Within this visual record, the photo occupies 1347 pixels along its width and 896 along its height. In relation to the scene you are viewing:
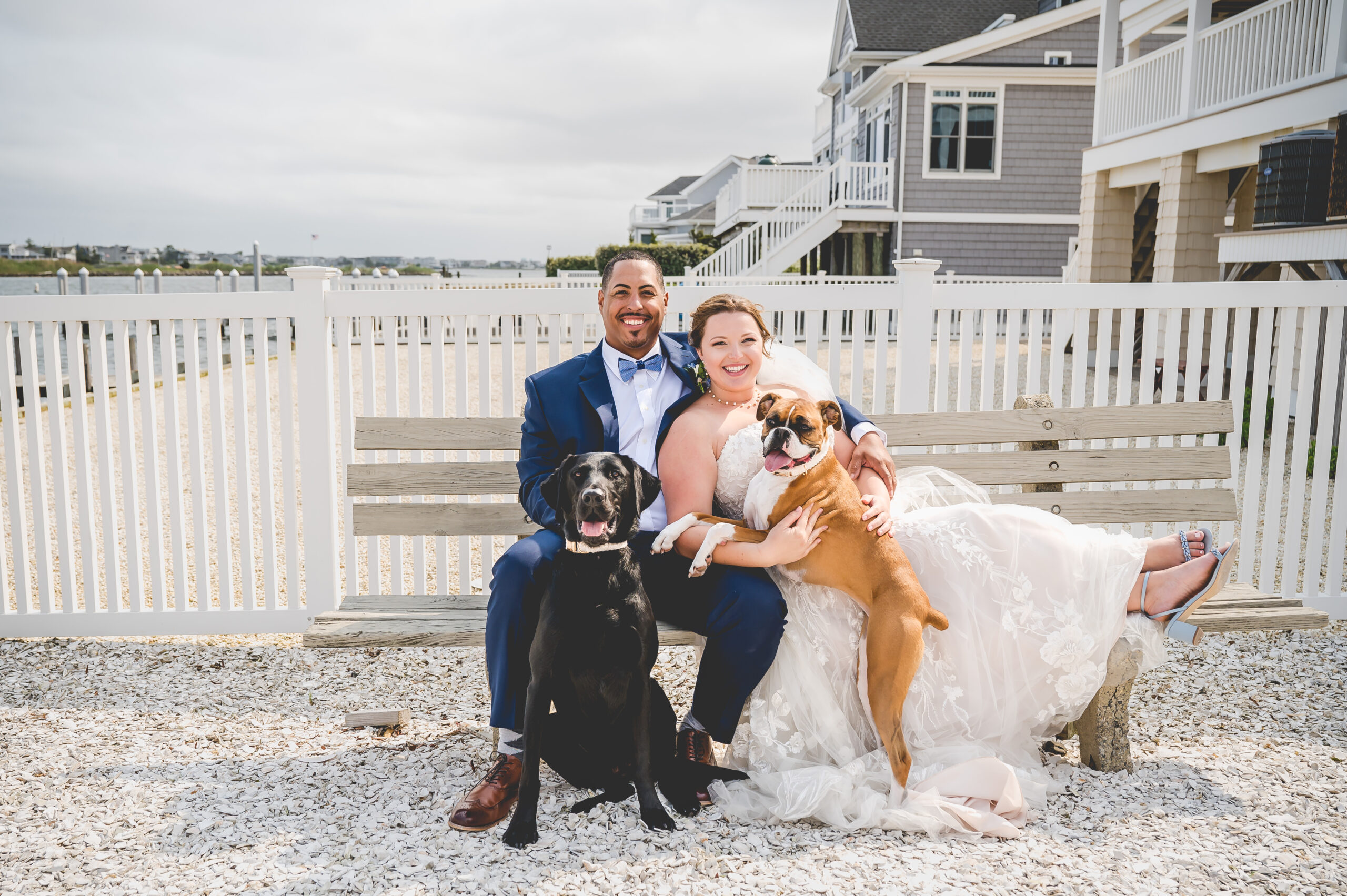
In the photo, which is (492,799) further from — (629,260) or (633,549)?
(629,260)

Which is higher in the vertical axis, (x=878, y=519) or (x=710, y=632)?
(x=878, y=519)

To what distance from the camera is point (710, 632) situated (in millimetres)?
2951

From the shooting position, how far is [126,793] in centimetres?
305

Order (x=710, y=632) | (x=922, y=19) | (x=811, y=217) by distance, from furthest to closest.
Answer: (x=922, y=19), (x=811, y=217), (x=710, y=632)

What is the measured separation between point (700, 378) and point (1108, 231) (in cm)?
1424

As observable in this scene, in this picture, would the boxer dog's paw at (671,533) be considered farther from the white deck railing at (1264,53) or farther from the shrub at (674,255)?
the shrub at (674,255)

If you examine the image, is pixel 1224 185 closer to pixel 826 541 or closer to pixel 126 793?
pixel 826 541

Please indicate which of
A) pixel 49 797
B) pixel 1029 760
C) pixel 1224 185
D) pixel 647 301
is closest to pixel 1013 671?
pixel 1029 760

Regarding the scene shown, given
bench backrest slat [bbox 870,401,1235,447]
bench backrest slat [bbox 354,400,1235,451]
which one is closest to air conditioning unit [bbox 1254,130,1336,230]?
bench backrest slat [bbox 354,400,1235,451]

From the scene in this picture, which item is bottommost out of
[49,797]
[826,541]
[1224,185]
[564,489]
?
[49,797]

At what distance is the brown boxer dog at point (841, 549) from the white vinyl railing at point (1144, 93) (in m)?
12.0

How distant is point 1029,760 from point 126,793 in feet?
9.57

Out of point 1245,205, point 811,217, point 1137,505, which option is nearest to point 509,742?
point 1137,505

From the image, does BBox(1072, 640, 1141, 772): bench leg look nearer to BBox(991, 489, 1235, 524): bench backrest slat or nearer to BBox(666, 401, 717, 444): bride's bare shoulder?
BBox(991, 489, 1235, 524): bench backrest slat
